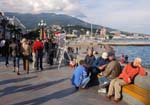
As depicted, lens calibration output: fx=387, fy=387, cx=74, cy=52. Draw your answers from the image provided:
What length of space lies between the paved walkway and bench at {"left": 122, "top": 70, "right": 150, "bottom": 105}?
1.13 feet

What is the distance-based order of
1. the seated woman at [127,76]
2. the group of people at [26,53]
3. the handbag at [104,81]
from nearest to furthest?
the seated woman at [127,76] → the handbag at [104,81] → the group of people at [26,53]

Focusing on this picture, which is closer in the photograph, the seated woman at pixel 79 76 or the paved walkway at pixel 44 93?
the paved walkway at pixel 44 93

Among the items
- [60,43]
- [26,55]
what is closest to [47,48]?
[60,43]

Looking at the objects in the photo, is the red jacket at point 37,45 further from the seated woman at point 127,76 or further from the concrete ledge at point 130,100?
the concrete ledge at point 130,100

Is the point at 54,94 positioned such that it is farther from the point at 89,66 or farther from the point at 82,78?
the point at 89,66

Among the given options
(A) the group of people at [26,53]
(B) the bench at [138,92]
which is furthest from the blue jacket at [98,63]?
(A) the group of people at [26,53]

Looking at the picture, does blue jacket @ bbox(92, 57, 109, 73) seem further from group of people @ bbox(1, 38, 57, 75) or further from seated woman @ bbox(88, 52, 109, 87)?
group of people @ bbox(1, 38, 57, 75)

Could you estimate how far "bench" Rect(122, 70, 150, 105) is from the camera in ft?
30.4

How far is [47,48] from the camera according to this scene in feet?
80.2

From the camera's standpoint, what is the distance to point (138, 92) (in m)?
9.99

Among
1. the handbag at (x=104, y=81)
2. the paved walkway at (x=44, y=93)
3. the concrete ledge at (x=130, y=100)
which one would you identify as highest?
the handbag at (x=104, y=81)

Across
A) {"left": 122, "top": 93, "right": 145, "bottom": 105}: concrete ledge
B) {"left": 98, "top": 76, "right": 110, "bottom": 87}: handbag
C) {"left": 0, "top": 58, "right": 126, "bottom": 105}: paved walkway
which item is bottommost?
{"left": 0, "top": 58, "right": 126, "bottom": 105}: paved walkway

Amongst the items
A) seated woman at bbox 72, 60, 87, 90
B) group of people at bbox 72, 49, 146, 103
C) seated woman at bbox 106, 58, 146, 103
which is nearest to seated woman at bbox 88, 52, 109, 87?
group of people at bbox 72, 49, 146, 103

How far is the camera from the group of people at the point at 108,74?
1096 cm
